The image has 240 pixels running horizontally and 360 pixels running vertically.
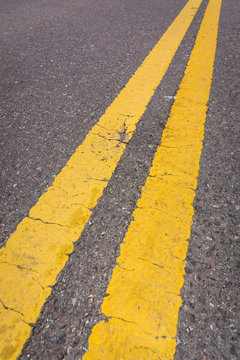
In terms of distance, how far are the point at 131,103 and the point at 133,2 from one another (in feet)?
10.6

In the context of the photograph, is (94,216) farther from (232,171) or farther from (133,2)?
(133,2)

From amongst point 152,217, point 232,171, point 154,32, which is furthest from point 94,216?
point 154,32

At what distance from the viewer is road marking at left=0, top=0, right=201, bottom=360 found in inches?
34.7

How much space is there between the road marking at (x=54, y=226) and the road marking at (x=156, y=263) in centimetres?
22

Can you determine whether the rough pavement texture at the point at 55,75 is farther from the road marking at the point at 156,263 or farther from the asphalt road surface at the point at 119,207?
the road marking at the point at 156,263

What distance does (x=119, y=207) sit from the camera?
1.20m

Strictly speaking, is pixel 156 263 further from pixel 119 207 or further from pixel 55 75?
pixel 55 75

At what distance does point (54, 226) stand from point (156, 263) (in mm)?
465

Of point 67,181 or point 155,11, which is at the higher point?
point 155,11

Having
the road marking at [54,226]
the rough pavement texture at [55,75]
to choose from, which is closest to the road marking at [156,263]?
A: the road marking at [54,226]

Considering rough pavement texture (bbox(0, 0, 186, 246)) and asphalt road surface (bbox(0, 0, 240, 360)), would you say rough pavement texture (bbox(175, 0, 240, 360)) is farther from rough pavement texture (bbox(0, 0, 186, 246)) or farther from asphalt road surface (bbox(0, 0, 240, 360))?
rough pavement texture (bbox(0, 0, 186, 246))

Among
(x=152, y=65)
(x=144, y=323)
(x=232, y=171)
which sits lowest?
(x=144, y=323)

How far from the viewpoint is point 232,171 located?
1.35 m

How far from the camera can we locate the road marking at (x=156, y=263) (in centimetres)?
82
